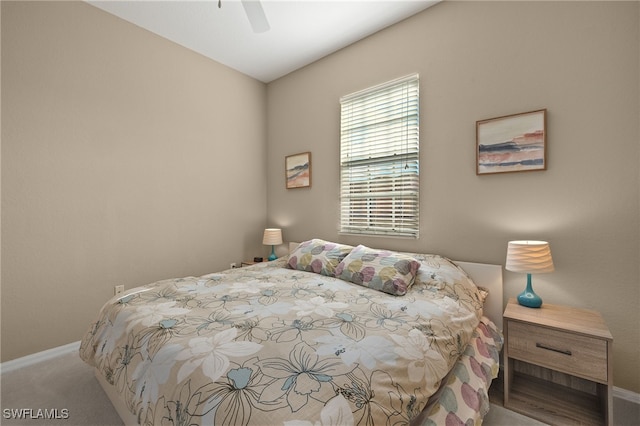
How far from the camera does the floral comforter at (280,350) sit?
0.82m

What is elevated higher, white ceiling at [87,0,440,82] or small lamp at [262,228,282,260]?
white ceiling at [87,0,440,82]

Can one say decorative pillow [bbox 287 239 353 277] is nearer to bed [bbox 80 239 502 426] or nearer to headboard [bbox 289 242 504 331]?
bed [bbox 80 239 502 426]

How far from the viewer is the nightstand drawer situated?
1.41 m

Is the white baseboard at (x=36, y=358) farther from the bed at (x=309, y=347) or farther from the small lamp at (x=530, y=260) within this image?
the small lamp at (x=530, y=260)

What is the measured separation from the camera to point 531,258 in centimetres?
171

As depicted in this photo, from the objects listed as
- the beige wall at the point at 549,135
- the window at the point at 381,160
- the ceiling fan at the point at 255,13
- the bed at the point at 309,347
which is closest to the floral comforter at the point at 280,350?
the bed at the point at 309,347

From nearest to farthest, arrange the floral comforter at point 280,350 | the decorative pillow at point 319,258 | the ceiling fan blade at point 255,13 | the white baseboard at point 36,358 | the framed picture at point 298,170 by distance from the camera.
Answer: the floral comforter at point 280,350 → the ceiling fan blade at point 255,13 → the white baseboard at point 36,358 → the decorative pillow at point 319,258 → the framed picture at point 298,170

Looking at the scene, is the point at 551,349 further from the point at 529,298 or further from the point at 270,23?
the point at 270,23

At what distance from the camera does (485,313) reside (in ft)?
6.95

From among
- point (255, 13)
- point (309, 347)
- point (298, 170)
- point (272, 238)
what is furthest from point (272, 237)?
point (309, 347)

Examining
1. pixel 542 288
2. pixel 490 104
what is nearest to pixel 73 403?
pixel 542 288

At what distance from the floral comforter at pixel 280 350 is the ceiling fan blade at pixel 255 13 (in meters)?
1.73

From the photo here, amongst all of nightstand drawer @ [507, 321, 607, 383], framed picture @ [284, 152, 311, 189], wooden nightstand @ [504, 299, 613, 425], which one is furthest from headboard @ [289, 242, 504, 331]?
framed picture @ [284, 152, 311, 189]

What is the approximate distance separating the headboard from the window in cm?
60
